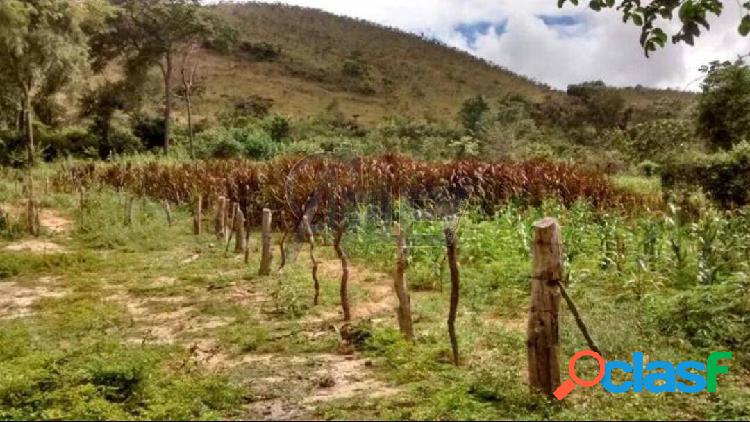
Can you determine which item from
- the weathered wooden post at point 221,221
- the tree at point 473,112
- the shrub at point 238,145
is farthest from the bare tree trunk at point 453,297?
the tree at point 473,112

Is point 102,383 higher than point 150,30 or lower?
lower

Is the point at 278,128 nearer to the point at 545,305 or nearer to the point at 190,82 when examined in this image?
the point at 190,82

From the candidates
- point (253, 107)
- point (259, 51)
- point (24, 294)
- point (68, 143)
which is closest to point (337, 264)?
point (24, 294)

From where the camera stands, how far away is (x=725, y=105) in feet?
57.0

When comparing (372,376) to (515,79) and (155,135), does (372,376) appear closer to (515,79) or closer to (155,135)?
(155,135)

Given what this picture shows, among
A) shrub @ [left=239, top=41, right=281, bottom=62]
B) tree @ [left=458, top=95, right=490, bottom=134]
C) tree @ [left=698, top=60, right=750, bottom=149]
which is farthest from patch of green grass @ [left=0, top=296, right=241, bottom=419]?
shrub @ [left=239, top=41, right=281, bottom=62]

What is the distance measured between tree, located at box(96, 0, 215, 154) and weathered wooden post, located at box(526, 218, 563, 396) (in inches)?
901

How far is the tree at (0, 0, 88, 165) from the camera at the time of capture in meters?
17.9

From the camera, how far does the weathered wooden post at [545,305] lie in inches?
131

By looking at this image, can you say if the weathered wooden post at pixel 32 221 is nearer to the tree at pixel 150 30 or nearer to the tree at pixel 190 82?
the tree at pixel 190 82

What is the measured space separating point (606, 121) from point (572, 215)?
25984 mm

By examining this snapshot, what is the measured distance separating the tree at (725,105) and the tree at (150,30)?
18.4 metres

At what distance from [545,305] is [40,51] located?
1939 cm

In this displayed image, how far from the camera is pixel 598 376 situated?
11.4 feet
